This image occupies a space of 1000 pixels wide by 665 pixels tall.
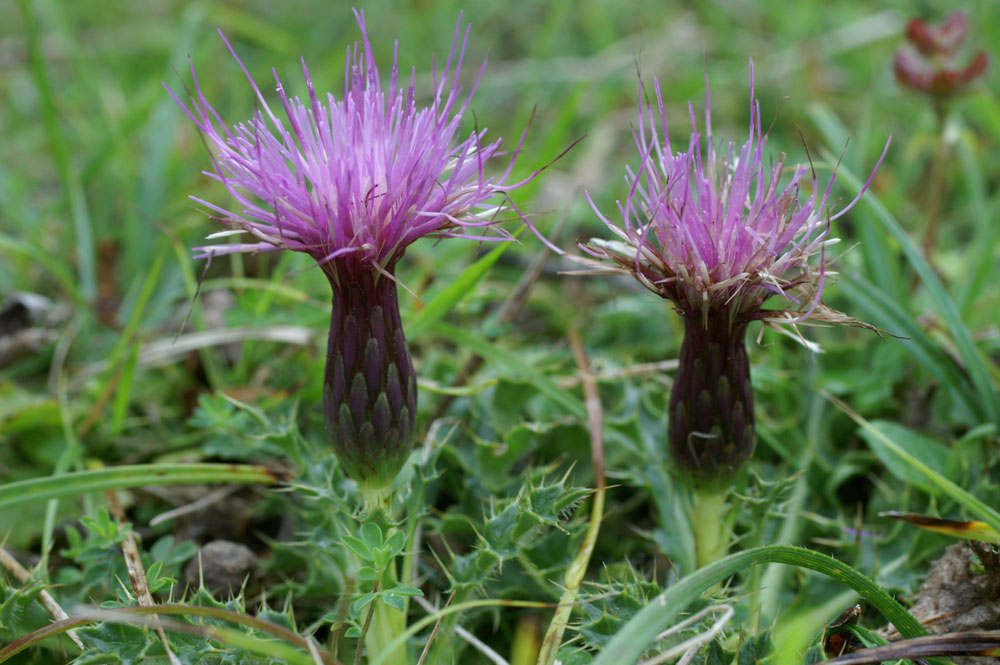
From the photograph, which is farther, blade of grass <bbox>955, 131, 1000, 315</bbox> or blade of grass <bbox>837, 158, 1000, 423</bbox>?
blade of grass <bbox>955, 131, 1000, 315</bbox>

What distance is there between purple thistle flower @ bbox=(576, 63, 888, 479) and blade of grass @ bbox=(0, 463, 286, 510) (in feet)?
3.72

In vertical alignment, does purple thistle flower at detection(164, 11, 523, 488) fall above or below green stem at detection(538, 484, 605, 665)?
above

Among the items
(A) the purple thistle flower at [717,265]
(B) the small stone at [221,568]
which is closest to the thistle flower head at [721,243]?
(A) the purple thistle flower at [717,265]

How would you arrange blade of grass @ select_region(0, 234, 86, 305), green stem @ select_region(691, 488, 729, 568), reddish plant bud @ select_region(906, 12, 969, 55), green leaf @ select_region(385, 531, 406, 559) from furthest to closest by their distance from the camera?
1. reddish plant bud @ select_region(906, 12, 969, 55)
2. blade of grass @ select_region(0, 234, 86, 305)
3. green stem @ select_region(691, 488, 729, 568)
4. green leaf @ select_region(385, 531, 406, 559)

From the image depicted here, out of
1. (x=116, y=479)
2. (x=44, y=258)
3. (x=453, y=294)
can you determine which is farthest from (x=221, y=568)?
(x=44, y=258)

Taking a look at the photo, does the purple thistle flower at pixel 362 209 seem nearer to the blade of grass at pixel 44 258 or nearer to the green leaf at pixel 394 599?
the green leaf at pixel 394 599

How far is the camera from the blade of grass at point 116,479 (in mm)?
1869

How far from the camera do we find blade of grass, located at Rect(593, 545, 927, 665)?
1.56m

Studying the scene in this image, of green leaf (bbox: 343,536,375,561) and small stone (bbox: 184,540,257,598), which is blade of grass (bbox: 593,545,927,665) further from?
small stone (bbox: 184,540,257,598)

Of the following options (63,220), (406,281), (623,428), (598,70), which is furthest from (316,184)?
(598,70)

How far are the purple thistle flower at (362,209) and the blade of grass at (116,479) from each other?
18.0 inches

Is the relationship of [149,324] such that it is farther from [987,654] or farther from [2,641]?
[987,654]

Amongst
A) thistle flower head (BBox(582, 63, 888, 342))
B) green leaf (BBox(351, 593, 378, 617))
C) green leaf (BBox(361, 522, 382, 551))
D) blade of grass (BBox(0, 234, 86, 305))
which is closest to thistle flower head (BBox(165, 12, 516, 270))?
thistle flower head (BBox(582, 63, 888, 342))

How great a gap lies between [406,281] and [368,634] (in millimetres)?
1896
